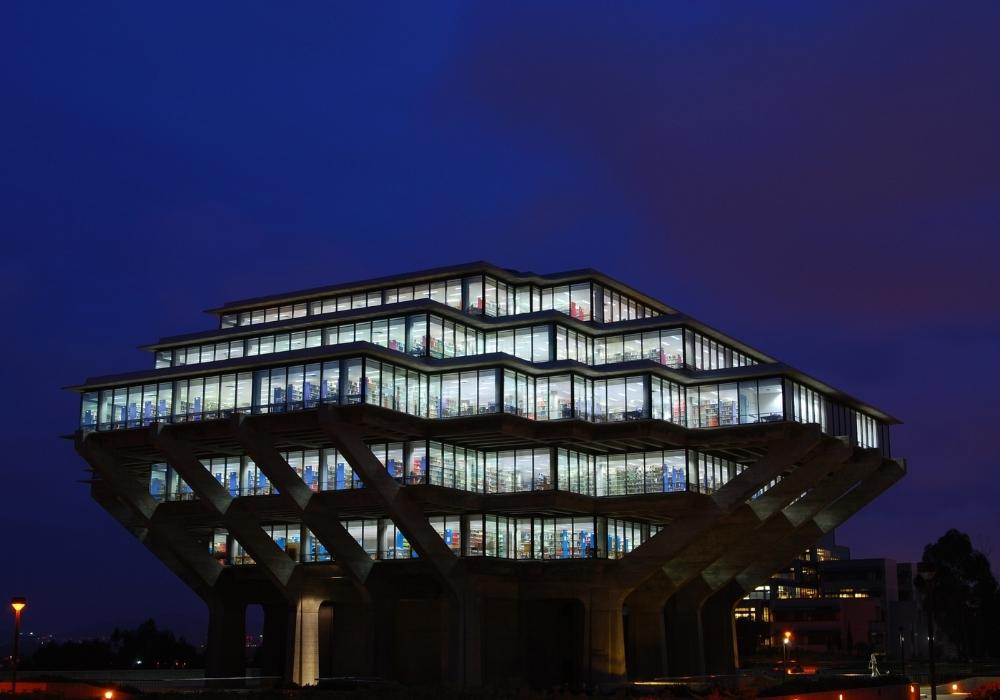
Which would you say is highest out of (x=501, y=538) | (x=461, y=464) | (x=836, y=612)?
(x=461, y=464)

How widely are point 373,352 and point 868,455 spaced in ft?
111

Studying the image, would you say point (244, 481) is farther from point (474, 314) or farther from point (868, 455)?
point (868, 455)

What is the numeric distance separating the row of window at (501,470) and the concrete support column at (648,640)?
396 inches

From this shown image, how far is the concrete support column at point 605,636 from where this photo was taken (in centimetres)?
6531

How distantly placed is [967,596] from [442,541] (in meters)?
72.5

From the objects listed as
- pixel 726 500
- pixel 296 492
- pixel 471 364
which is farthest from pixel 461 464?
pixel 726 500

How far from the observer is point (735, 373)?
65688 millimetres

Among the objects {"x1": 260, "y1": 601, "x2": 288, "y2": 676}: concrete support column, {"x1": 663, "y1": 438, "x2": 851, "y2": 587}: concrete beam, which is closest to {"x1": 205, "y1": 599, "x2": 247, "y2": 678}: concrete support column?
{"x1": 260, "y1": 601, "x2": 288, "y2": 676}: concrete support column

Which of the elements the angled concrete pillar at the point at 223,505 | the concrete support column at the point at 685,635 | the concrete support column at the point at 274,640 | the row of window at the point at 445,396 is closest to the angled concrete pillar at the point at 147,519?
the row of window at the point at 445,396

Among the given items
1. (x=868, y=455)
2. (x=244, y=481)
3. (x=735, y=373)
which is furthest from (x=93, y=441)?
(x=868, y=455)

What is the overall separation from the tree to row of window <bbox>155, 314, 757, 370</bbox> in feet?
185

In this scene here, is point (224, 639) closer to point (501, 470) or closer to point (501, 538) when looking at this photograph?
point (501, 538)

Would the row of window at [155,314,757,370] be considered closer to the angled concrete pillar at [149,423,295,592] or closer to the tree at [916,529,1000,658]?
the angled concrete pillar at [149,423,295,592]

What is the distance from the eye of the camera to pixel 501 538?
215ft
